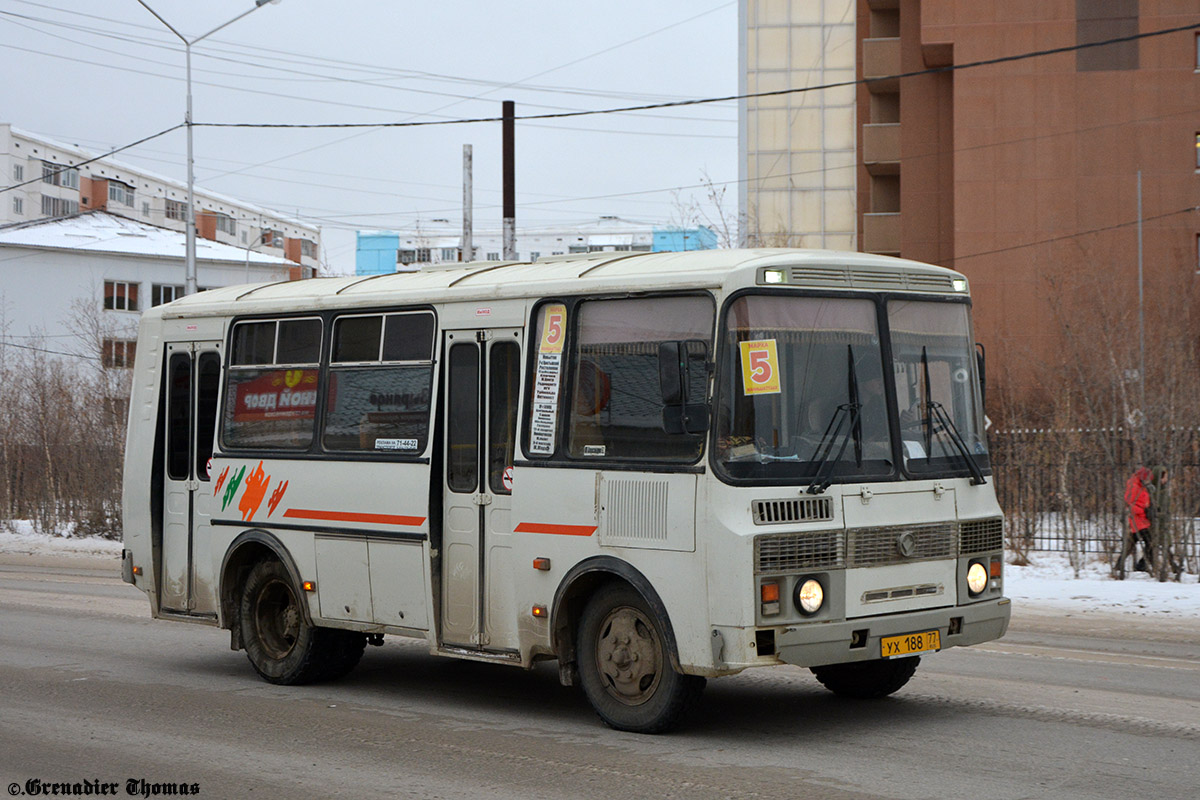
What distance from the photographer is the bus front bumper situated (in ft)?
Answer: 27.1

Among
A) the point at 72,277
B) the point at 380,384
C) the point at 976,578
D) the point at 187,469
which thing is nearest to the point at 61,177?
the point at 72,277

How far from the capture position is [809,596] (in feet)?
27.5

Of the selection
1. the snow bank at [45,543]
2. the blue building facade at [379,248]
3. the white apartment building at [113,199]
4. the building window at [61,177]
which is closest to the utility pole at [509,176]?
the snow bank at [45,543]

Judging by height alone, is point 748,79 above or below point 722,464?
above

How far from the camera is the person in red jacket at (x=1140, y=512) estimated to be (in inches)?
719

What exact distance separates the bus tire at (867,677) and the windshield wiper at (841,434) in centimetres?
188

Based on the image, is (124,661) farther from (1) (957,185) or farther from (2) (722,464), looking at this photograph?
(1) (957,185)

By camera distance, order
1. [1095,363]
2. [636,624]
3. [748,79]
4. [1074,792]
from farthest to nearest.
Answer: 1. [748,79]
2. [1095,363]
3. [636,624]
4. [1074,792]

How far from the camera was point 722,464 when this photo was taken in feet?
27.3

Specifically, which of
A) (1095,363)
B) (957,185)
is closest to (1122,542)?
(1095,363)

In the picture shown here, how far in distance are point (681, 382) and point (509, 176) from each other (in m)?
25.9

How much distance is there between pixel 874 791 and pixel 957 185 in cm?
3964

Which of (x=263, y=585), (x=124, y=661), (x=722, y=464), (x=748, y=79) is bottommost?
(x=124, y=661)

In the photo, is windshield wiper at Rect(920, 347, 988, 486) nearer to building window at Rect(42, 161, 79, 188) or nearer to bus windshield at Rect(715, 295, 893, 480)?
bus windshield at Rect(715, 295, 893, 480)
